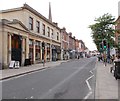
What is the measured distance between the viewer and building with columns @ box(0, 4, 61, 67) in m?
26.3

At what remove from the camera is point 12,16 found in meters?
34.8

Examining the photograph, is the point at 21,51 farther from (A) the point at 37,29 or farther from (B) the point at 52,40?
(B) the point at 52,40

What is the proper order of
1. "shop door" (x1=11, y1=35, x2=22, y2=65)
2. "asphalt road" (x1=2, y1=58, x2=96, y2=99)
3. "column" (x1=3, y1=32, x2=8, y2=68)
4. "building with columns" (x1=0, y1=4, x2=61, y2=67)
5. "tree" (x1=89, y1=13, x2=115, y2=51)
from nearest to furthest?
"asphalt road" (x1=2, y1=58, x2=96, y2=99) < "column" (x1=3, y1=32, x2=8, y2=68) < "building with columns" (x1=0, y1=4, x2=61, y2=67) < "shop door" (x1=11, y1=35, x2=22, y2=65) < "tree" (x1=89, y1=13, x2=115, y2=51)

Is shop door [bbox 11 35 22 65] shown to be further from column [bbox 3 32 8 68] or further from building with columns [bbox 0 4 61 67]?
column [bbox 3 32 8 68]

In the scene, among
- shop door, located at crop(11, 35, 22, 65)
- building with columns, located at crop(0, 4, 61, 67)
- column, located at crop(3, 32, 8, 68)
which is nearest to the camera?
column, located at crop(3, 32, 8, 68)

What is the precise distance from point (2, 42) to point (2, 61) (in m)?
2.14

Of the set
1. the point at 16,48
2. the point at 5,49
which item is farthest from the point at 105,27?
the point at 5,49

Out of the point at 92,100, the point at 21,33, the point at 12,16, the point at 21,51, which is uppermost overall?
the point at 12,16

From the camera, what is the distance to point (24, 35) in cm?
3194

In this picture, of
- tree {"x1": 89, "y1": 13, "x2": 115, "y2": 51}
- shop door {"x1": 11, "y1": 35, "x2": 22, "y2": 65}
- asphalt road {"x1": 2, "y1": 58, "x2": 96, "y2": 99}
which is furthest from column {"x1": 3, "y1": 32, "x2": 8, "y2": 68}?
A: tree {"x1": 89, "y1": 13, "x2": 115, "y2": 51}

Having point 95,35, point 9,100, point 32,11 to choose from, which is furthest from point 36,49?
point 9,100

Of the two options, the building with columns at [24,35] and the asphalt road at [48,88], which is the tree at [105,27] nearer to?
the building with columns at [24,35]

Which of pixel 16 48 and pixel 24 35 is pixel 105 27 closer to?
pixel 24 35

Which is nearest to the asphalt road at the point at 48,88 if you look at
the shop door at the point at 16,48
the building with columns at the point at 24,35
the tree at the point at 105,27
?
the building with columns at the point at 24,35
